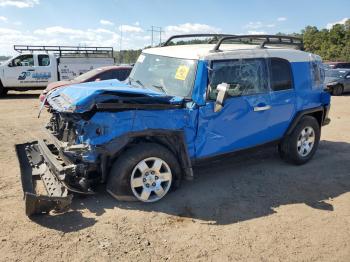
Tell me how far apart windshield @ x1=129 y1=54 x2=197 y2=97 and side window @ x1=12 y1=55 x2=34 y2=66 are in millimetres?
12112

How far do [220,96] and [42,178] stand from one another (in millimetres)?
2531

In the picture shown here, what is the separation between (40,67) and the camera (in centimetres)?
1669

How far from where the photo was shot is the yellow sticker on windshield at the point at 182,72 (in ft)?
16.3

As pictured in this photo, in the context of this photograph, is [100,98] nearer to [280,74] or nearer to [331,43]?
[280,74]

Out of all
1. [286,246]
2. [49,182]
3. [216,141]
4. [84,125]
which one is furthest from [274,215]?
[49,182]

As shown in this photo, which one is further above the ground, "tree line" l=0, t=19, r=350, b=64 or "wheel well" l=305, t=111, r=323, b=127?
"tree line" l=0, t=19, r=350, b=64

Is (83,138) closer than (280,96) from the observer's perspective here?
Yes

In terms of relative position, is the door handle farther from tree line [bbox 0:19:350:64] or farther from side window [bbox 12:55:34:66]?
tree line [bbox 0:19:350:64]

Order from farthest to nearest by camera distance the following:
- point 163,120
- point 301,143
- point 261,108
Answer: point 301,143, point 261,108, point 163,120

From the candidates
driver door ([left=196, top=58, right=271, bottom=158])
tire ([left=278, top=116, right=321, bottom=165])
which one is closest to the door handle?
driver door ([left=196, top=58, right=271, bottom=158])

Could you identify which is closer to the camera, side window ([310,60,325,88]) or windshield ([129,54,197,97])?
windshield ([129,54,197,97])

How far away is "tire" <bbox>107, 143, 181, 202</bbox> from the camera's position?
4.52 meters

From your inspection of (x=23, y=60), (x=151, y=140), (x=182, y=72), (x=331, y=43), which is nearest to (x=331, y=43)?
(x=331, y=43)

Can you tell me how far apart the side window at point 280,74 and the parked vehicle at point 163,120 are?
0.02m
